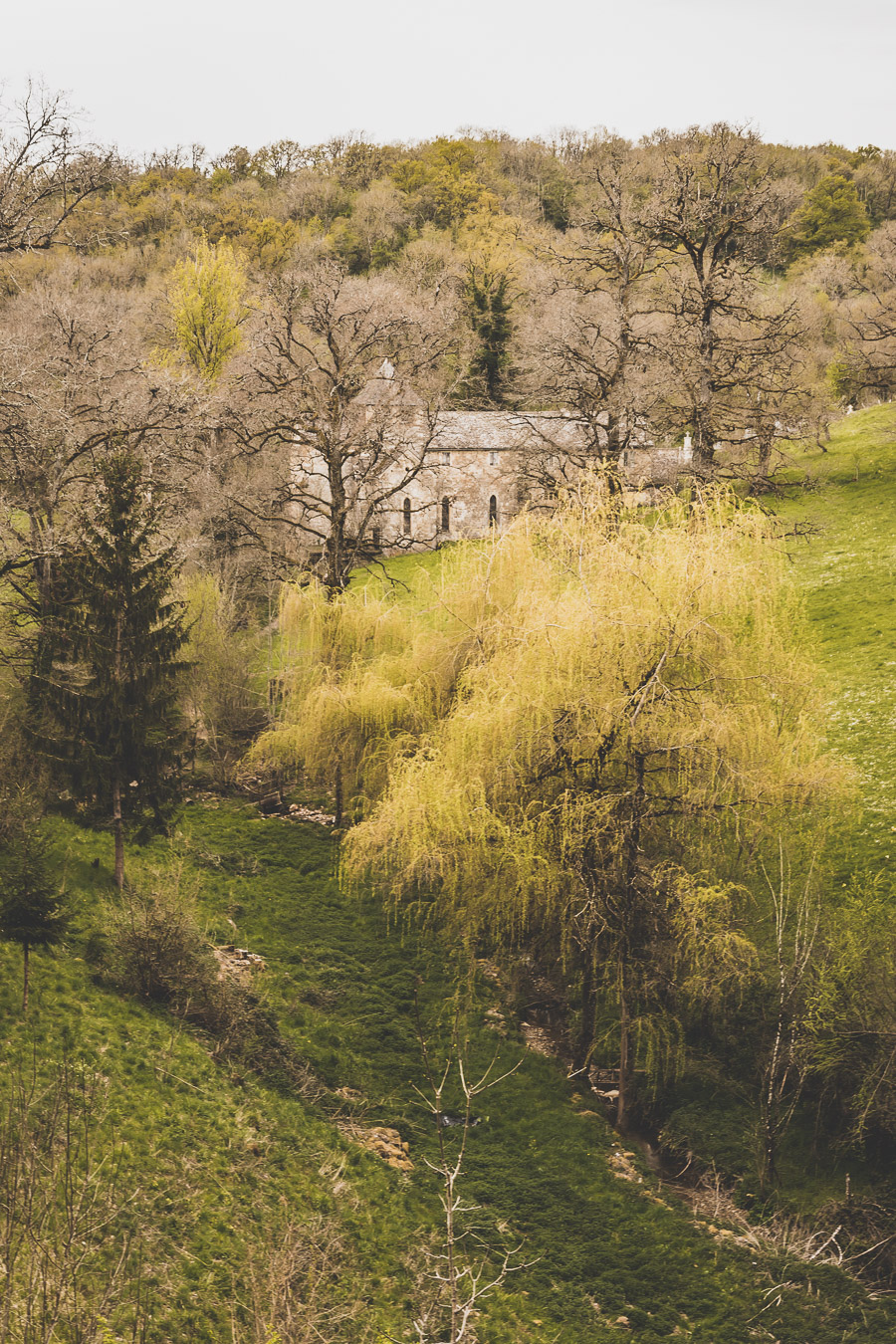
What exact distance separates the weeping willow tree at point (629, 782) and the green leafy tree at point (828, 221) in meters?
65.6

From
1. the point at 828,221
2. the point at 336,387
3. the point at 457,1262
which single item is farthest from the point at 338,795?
the point at 828,221

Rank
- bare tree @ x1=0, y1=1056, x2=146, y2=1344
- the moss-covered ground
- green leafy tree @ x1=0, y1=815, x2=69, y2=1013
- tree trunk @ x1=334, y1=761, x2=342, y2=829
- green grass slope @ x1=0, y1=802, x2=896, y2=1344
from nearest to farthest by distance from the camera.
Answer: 1. bare tree @ x1=0, y1=1056, x2=146, y2=1344
2. green grass slope @ x1=0, y1=802, x2=896, y2=1344
3. the moss-covered ground
4. green leafy tree @ x1=0, y1=815, x2=69, y2=1013
5. tree trunk @ x1=334, y1=761, x2=342, y2=829

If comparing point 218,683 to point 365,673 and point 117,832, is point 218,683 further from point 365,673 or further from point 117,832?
point 117,832

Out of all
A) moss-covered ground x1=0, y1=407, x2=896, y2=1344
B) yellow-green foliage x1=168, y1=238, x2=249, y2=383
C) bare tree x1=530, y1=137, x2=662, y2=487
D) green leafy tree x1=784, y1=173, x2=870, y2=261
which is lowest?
moss-covered ground x1=0, y1=407, x2=896, y2=1344

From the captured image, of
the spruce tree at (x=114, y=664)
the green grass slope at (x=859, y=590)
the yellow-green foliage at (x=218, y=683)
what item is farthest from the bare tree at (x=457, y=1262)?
the yellow-green foliage at (x=218, y=683)

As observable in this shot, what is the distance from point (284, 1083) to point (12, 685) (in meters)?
9.16

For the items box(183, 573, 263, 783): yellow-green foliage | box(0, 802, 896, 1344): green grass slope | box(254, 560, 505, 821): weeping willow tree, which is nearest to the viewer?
box(0, 802, 896, 1344): green grass slope

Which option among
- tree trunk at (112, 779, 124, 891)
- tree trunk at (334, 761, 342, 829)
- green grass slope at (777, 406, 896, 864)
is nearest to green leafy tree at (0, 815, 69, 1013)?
tree trunk at (112, 779, 124, 891)

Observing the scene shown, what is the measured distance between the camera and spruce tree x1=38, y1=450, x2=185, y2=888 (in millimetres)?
15281

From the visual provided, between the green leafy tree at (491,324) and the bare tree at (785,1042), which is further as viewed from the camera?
the green leafy tree at (491,324)

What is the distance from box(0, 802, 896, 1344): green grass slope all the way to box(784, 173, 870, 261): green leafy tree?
71251 mm

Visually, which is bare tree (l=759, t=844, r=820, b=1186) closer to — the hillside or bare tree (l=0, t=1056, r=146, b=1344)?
the hillside

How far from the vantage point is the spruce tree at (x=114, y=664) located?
1528 centimetres

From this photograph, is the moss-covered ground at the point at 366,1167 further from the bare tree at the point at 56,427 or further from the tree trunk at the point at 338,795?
the bare tree at the point at 56,427
